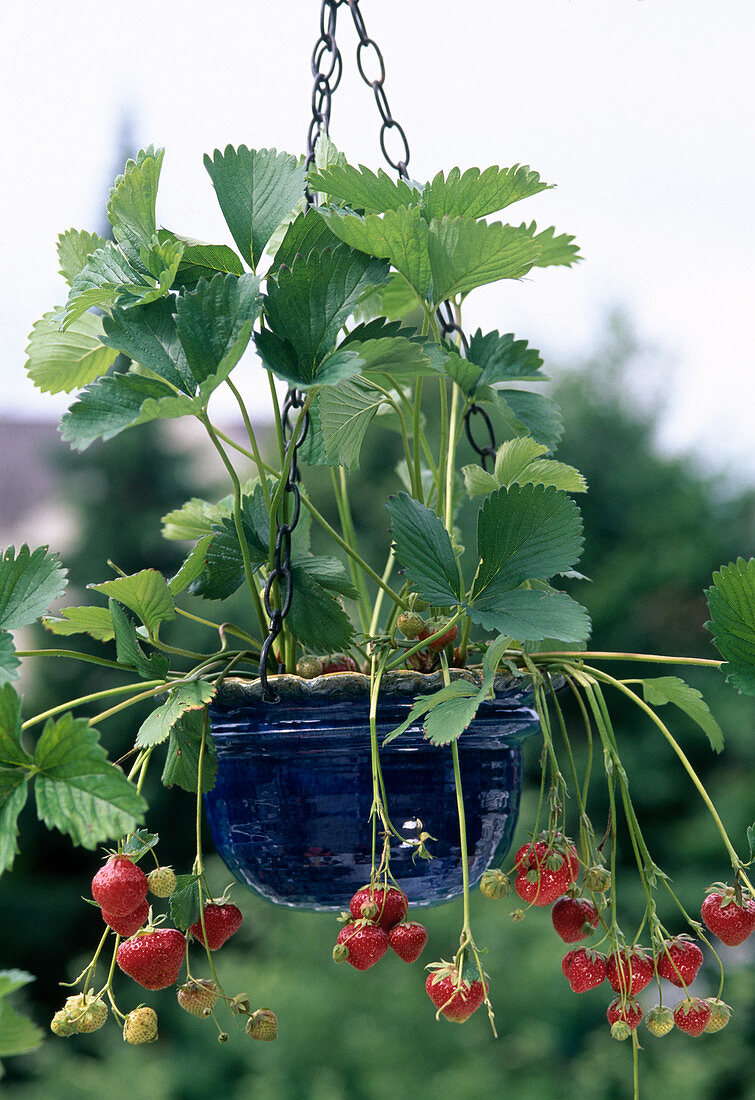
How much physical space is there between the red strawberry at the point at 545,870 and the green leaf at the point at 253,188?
1.06ft

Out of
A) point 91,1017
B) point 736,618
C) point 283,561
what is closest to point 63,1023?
point 91,1017

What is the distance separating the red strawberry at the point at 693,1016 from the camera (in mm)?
451

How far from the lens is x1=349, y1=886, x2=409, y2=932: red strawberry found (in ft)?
1.33

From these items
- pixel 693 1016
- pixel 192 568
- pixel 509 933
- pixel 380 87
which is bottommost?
pixel 509 933

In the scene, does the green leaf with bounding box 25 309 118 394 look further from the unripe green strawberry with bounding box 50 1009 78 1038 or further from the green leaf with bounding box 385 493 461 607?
the unripe green strawberry with bounding box 50 1009 78 1038

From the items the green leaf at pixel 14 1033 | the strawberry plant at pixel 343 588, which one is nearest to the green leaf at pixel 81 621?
the strawberry plant at pixel 343 588

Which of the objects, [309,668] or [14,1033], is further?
[309,668]

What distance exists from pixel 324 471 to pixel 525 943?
6.31 ft

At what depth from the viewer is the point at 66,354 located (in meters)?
0.56

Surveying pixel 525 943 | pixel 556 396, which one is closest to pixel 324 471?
pixel 556 396

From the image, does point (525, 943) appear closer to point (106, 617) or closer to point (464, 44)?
point (106, 617)

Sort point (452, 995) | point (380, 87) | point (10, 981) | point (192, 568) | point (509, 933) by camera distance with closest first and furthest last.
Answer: point (10, 981) < point (452, 995) < point (192, 568) < point (380, 87) < point (509, 933)

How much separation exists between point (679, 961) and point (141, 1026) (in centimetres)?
25

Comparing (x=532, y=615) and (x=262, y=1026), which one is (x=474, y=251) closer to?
(x=532, y=615)
